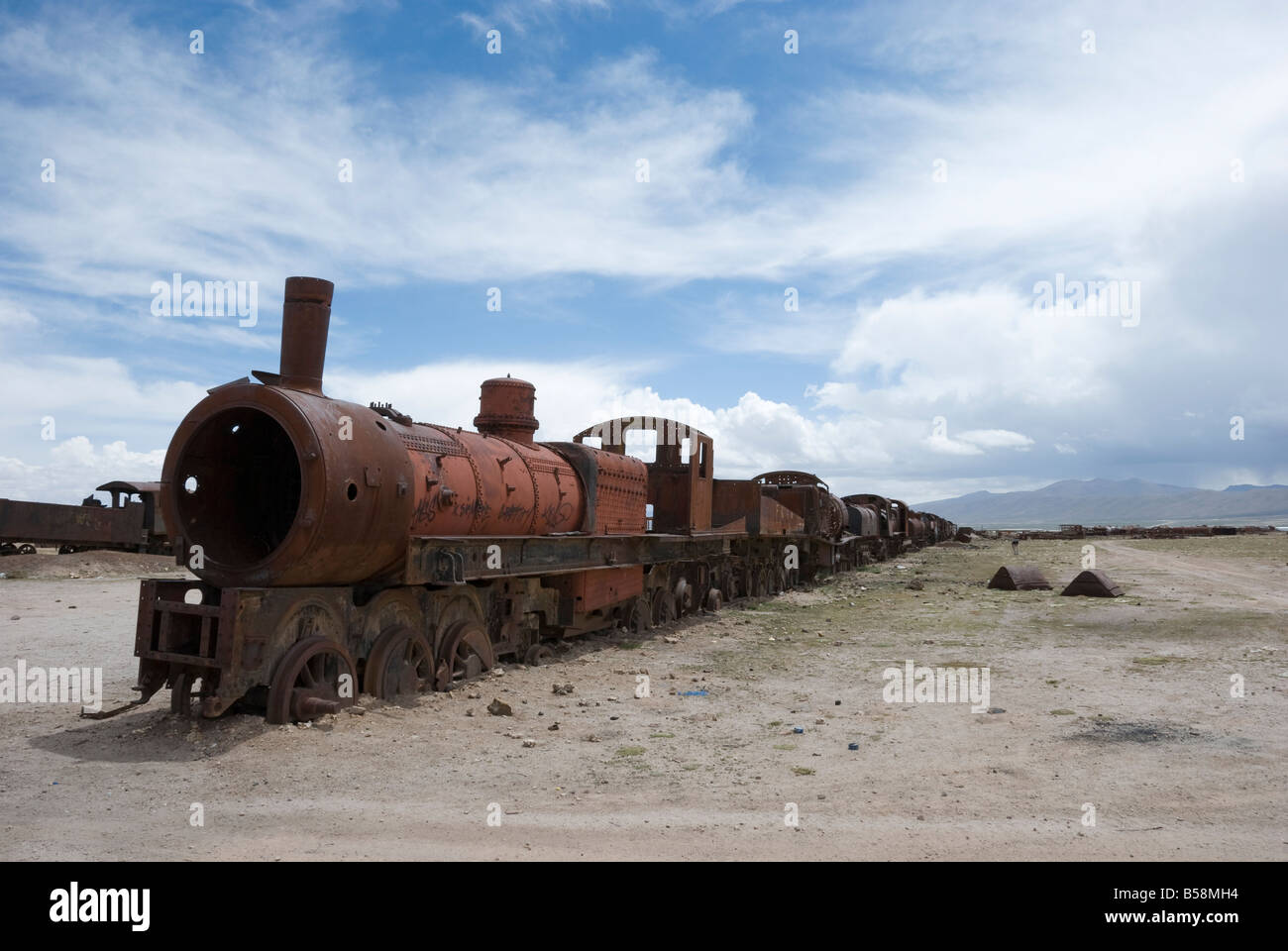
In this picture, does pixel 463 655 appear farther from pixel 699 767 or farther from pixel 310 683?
pixel 699 767

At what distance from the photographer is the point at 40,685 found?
30.7 feet

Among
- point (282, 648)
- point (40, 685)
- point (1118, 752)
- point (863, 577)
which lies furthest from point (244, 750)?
point (863, 577)

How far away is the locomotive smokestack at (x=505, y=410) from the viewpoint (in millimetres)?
12328

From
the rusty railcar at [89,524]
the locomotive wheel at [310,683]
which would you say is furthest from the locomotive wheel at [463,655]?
the rusty railcar at [89,524]

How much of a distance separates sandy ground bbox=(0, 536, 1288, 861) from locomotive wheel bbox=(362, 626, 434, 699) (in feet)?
0.92

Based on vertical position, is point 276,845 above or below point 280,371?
below

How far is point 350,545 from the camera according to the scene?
8.01 m

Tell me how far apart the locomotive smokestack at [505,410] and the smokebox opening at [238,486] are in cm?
352

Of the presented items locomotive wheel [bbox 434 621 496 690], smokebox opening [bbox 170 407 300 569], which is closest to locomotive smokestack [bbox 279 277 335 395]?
smokebox opening [bbox 170 407 300 569]

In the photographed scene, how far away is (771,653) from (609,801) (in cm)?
727

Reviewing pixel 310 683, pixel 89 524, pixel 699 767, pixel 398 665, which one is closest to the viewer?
pixel 699 767

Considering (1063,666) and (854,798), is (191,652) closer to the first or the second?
(854,798)

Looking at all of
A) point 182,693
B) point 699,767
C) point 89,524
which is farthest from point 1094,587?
point 89,524

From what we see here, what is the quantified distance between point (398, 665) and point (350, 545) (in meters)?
1.41
